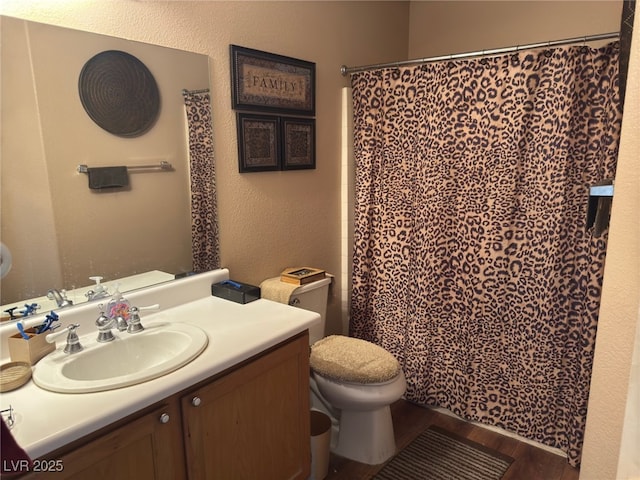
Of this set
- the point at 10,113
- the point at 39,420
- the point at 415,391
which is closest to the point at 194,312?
the point at 39,420

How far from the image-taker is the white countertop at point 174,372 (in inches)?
37.8

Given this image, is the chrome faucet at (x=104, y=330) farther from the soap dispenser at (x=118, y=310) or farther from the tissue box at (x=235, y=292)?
the tissue box at (x=235, y=292)

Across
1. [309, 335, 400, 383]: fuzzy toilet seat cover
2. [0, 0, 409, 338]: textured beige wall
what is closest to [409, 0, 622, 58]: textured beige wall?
[0, 0, 409, 338]: textured beige wall

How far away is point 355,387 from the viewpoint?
1.91 meters

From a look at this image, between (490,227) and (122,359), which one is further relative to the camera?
(490,227)

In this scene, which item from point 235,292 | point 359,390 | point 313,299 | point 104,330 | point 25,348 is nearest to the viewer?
point 25,348

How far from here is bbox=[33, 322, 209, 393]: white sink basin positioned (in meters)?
1.12

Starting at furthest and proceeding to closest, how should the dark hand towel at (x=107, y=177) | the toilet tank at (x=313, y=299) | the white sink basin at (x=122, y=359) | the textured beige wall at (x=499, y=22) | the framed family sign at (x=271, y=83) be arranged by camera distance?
1. the textured beige wall at (x=499, y=22)
2. the toilet tank at (x=313, y=299)
3. the framed family sign at (x=271, y=83)
4. the dark hand towel at (x=107, y=177)
5. the white sink basin at (x=122, y=359)

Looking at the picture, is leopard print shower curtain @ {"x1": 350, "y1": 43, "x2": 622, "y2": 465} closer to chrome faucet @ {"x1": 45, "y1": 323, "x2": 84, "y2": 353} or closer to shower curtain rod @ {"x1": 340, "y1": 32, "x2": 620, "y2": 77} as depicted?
shower curtain rod @ {"x1": 340, "y1": 32, "x2": 620, "y2": 77}

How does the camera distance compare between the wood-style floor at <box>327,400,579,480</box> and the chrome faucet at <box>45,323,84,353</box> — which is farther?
the wood-style floor at <box>327,400,579,480</box>

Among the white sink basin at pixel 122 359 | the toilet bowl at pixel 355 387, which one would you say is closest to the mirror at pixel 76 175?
the white sink basin at pixel 122 359

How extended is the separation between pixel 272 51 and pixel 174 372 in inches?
59.6

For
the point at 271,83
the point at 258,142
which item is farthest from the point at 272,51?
the point at 258,142

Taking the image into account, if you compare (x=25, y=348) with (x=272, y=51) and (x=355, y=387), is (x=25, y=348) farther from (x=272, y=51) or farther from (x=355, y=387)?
(x=272, y=51)
